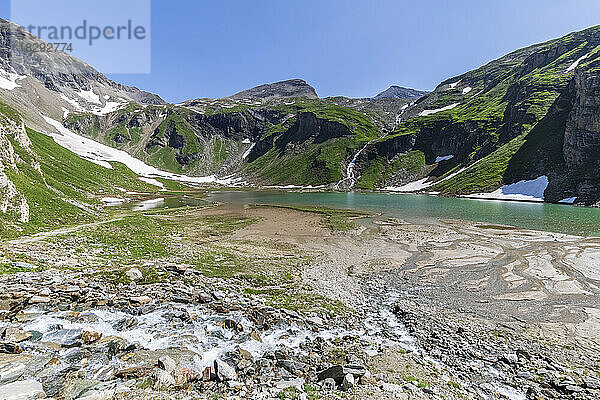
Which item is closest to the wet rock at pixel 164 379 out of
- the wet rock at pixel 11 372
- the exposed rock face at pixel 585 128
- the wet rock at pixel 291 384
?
the wet rock at pixel 291 384

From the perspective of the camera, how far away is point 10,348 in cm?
963

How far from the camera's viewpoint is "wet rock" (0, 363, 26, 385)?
26.1 feet

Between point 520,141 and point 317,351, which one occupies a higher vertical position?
point 520,141

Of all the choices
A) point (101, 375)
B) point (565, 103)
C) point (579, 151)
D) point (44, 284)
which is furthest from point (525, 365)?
point (565, 103)

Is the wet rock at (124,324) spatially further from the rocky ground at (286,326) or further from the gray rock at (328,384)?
the gray rock at (328,384)

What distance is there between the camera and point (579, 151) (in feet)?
363

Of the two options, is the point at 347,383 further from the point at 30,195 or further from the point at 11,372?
→ the point at 30,195

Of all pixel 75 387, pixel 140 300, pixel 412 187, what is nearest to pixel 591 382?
pixel 75 387

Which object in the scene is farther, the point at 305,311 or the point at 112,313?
the point at 305,311

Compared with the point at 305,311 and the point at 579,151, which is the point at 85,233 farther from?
the point at 579,151

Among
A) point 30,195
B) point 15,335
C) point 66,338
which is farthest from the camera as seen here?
point 30,195

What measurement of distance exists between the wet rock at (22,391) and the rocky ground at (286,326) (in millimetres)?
43

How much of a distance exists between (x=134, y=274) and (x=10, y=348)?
9486 millimetres

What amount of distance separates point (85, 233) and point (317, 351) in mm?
30830
